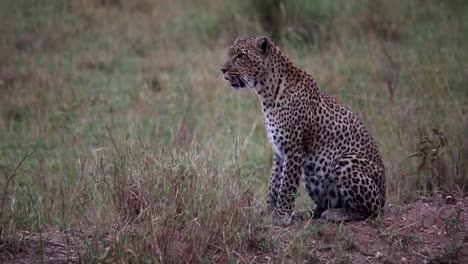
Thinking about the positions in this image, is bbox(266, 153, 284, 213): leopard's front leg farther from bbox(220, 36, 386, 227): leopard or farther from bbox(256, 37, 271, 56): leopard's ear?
bbox(256, 37, 271, 56): leopard's ear

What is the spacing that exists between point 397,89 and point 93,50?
14.8 feet

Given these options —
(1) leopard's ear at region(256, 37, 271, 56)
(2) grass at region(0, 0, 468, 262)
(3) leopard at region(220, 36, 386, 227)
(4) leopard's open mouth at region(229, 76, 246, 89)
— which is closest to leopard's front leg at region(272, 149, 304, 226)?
(3) leopard at region(220, 36, 386, 227)

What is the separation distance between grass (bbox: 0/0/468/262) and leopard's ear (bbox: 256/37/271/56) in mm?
799

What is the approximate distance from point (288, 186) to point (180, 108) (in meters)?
3.42

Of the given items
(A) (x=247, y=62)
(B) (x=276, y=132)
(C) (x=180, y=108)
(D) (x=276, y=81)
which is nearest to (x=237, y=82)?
(A) (x=247, y=62)

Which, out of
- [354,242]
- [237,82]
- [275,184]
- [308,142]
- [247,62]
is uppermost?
[247,62]

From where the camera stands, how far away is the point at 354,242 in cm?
554

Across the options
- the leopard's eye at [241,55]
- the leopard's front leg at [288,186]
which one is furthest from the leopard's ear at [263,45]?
the leopard's front leg at [288,186]

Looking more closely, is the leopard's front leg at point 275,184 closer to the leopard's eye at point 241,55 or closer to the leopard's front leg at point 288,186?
the leopard's front leg at point 288,186

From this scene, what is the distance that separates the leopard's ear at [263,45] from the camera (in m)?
5.98

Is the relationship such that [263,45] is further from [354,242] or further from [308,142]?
[354,242]

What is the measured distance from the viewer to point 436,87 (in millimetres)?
8516

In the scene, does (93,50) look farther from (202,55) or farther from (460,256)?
(460,256)

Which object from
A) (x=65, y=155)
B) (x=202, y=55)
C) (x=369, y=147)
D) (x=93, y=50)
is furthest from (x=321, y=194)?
(x=93, y=50)
